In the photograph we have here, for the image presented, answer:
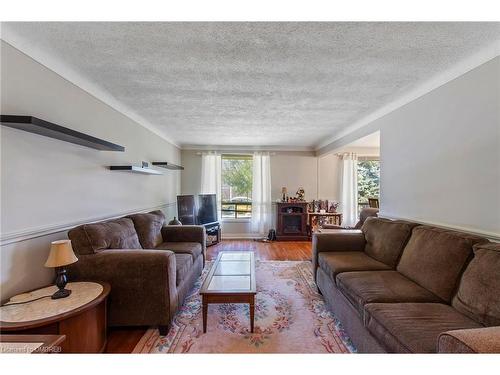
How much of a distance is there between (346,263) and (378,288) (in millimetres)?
594

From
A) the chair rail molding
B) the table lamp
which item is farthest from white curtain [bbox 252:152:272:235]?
the table lamp

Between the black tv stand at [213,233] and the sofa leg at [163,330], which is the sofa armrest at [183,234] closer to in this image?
the sofa leg at [163,330]

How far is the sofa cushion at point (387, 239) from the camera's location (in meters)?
2.31

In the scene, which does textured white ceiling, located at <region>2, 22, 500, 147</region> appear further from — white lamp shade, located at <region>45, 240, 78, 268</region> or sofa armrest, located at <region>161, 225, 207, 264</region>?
sofa armrest, located at <region>161, 225, 207, 264</region>

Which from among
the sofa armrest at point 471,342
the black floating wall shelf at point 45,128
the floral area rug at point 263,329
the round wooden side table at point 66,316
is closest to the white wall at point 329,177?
the floral area rug at point 263,329

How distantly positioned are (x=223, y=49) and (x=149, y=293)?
6.95 feet

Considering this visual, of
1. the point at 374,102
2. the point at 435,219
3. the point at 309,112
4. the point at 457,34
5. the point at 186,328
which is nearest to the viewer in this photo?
the point at 457,34

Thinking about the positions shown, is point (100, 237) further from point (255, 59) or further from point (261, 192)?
point (261, 192)

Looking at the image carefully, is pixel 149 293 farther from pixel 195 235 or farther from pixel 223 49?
pixel 223 49

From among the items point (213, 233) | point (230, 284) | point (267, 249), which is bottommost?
point (267, 249)

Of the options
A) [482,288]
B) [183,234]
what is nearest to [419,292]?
[482,288]

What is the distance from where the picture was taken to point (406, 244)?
2.27 metres

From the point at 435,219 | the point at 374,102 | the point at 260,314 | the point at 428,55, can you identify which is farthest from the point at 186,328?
the point at 374,102

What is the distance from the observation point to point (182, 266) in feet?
8.09
